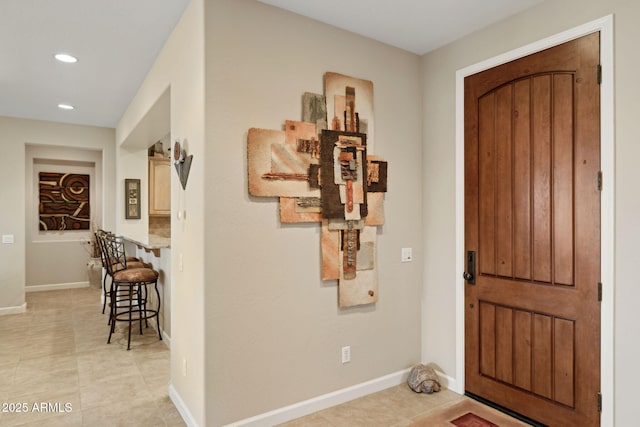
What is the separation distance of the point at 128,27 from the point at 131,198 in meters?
3.59

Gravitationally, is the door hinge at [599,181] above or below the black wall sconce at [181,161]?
below

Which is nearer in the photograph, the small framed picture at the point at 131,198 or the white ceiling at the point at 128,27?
the white ceiling at the point at 128,27

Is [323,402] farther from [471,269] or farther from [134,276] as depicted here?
[134,276]

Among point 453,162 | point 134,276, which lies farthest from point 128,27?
point 453,162

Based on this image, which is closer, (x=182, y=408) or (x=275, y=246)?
(x=275, y=246)

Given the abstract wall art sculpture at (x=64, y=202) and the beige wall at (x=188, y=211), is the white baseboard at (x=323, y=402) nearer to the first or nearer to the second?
the beige wall at (x=188, y=211)

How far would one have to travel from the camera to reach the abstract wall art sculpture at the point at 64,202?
23.3 feet

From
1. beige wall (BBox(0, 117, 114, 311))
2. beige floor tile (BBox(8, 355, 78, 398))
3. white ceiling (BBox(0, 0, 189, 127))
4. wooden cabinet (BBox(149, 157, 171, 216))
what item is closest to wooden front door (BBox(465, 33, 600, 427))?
white ceiling (BBox(0, 0, 189, 127))

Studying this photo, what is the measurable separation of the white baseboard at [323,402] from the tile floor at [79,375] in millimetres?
592

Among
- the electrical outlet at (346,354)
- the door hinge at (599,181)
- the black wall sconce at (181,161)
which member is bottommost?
the electrical outlet at (346,354)

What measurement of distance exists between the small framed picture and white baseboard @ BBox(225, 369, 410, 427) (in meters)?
4.45

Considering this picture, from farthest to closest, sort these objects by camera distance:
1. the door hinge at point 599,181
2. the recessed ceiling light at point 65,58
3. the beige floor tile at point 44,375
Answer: the recessed ceiling light at point 65,58
the beige floor tile at point 44,375
the door hinge at point 599,181

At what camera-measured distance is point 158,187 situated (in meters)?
5.91

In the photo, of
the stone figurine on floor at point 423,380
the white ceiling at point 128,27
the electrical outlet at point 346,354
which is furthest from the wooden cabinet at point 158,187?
the stone figurine on floor at point 423,380
